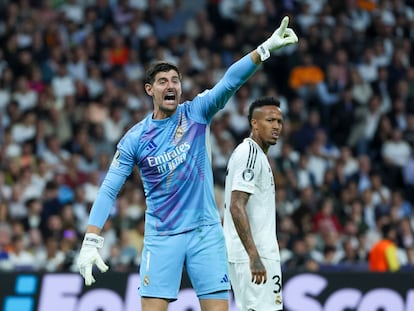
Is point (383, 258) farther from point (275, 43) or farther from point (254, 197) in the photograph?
point (275, 43)

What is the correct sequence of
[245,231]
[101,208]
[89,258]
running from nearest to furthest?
1. [89,258]
2. [101,208]
3. [245,231]

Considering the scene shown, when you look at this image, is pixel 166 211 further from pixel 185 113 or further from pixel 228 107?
pixel 228 107

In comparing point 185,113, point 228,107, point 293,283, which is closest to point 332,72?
point 228,107

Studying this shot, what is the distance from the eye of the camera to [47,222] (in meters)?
15.1

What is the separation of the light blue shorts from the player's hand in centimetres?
39

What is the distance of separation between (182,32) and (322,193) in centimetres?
439

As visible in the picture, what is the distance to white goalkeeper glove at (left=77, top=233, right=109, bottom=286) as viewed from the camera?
25.9 ft

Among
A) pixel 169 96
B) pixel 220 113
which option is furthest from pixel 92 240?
pixel 220 113

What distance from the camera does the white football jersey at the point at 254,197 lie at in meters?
8.90

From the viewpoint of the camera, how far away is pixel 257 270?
8531 millimetres

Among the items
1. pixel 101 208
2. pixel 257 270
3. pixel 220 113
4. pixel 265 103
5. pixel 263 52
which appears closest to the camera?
pixel 263 52

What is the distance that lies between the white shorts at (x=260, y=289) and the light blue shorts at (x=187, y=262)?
0.80 metres

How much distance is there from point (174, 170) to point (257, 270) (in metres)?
1.02

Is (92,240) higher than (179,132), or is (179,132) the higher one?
(179,132)
